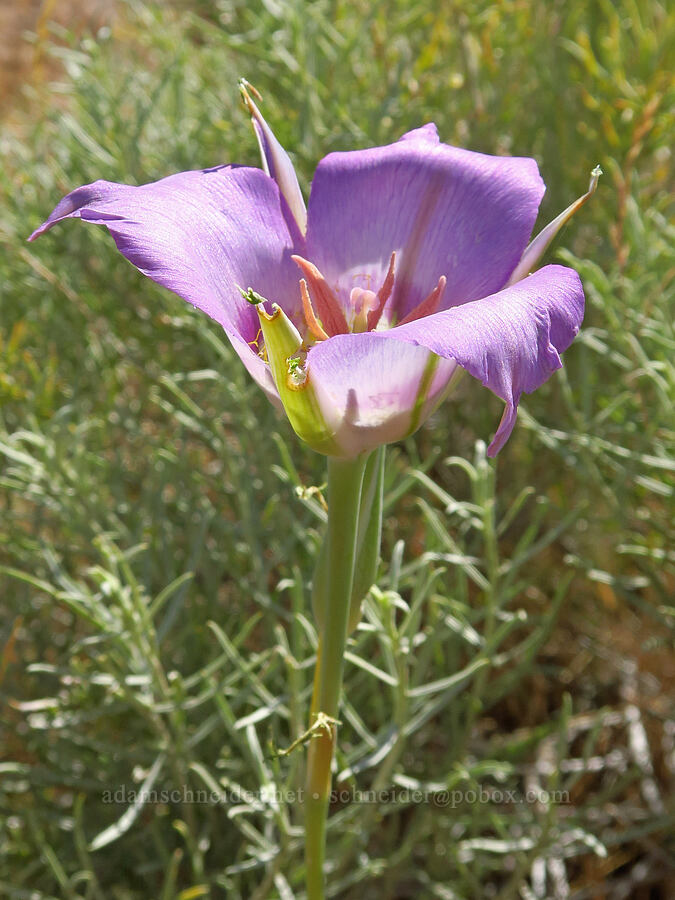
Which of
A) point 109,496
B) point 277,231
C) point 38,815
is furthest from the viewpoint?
point 109,496

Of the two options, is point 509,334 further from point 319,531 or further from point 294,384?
point 319,531

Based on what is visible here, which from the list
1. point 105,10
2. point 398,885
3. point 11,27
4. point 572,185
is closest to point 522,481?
point 572,185

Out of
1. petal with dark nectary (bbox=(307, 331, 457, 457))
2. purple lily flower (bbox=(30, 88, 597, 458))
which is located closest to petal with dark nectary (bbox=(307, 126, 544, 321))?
purple lily flower (bbox=(30, 88, 597, 458))

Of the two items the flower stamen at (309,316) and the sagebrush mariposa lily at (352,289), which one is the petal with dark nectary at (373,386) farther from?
the flower stamen at (309,316)

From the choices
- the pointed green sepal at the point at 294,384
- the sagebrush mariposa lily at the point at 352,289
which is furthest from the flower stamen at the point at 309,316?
the pointed green sepal at the point at 294,384

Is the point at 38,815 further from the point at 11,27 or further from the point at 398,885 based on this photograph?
the point at 11,27

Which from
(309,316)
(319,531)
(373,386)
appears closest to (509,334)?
(373,386)
